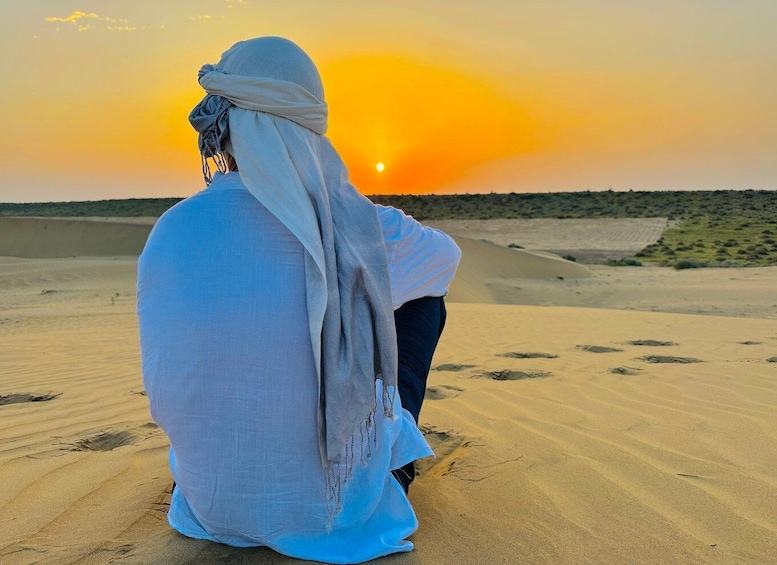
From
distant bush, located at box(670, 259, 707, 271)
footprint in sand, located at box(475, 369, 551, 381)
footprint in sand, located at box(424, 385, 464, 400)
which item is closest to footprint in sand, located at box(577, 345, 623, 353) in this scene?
footprint in sand, located at box(475, 369, 551, 381)

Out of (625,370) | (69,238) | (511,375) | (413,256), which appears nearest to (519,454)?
(413,256)

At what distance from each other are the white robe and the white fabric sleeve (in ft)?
1.28

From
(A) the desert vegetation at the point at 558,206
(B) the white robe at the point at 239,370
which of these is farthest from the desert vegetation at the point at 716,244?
(B) the white robe at the point at 239,370

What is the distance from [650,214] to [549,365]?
4477cm

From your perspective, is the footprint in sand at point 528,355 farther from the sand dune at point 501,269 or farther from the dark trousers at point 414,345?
the sand dune at point 501,269

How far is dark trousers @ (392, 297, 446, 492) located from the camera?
102 inches

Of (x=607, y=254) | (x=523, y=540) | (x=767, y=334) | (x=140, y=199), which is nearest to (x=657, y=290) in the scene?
(x=767, y=334)

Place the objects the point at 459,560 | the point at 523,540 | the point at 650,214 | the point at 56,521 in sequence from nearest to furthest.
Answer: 1. the point at 459,560
2. the point at 523,540
3. the point at 56,521
4. the point at 650,214

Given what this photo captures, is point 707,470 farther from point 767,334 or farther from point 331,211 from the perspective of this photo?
point 767,334

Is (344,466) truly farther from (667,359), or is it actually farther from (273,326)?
(667,359)

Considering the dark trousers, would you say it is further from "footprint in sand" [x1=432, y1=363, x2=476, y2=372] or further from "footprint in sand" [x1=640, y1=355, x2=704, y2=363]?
"footprint in sand" [x1=640, y1=355, x2=704, y2=363]

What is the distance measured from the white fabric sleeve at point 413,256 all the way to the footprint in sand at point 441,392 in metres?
2.22

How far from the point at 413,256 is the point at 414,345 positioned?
42cm

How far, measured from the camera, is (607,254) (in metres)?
→ 28.2
